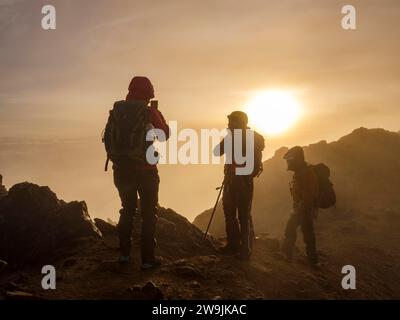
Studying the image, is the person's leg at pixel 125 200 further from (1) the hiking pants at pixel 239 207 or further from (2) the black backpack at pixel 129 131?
(1) the hiking pants at pixel 239 207

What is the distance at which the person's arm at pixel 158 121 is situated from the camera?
8062 millimetres

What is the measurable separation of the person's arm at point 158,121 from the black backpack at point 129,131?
0.38ft

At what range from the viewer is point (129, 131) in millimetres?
7902

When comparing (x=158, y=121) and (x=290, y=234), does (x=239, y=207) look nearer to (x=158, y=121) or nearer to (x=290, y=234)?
(x=290, y=234)

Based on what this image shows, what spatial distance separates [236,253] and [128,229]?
331 cm

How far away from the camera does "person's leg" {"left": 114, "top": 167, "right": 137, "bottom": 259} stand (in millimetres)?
8172

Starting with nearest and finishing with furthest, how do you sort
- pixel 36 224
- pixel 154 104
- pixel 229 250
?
pixel 154 104 → pixel 229 250 → pixel 36 224

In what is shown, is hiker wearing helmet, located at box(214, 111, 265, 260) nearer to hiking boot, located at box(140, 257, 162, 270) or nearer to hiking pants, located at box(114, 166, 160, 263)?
hiking boot, located at box(140, 257, 162, 270)

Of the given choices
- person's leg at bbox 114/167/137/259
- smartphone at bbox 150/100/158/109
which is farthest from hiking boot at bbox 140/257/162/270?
smartphone at bbox 150/100/158/109

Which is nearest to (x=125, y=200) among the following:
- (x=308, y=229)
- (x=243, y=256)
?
(x=243, y=256)

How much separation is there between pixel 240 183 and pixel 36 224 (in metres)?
5.96

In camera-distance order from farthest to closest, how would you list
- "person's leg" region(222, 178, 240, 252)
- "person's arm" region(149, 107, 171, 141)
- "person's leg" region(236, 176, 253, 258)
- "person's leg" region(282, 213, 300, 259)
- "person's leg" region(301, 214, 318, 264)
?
1. "person's leg" region(282, 213, 300, 259)
2. "person's leg" region(301, 214, 318, 264)
3. "person's leg" region(222, 178, 240, 252)
4. "person's leg" region(236, 176, 253, 258)
5. "person's arm" region(149, 107, 171, 141)
